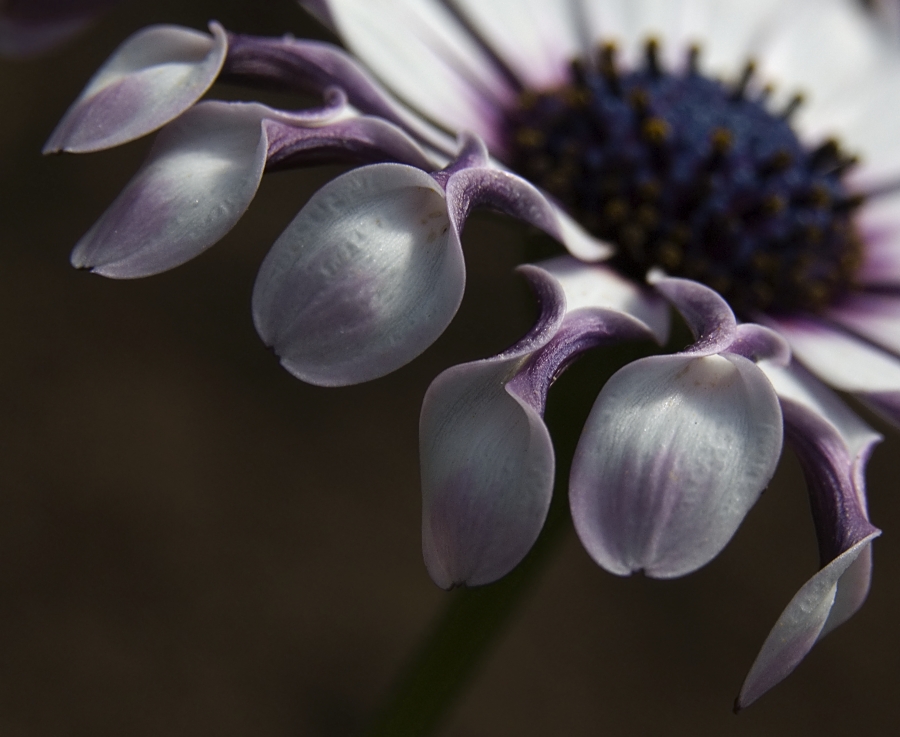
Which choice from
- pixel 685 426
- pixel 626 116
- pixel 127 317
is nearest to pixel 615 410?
pixel 685 426

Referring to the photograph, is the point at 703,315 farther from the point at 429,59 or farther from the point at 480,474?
the point at 429,59

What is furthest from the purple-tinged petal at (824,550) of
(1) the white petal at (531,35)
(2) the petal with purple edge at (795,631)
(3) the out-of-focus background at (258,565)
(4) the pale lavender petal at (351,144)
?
(3) the out-of-focus background at (258,565)

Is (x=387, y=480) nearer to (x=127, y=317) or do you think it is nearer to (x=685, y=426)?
(x=127, y=317)

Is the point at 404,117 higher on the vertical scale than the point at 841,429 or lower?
higher

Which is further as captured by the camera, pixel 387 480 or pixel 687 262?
pixel 387 480

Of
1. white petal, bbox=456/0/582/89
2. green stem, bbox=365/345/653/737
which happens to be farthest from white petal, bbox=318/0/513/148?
green stem, bbox=365/345/653/737

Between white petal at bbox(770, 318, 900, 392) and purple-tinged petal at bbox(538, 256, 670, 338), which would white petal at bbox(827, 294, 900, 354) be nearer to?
white petal at bbox(770, 318, 900, 392)
